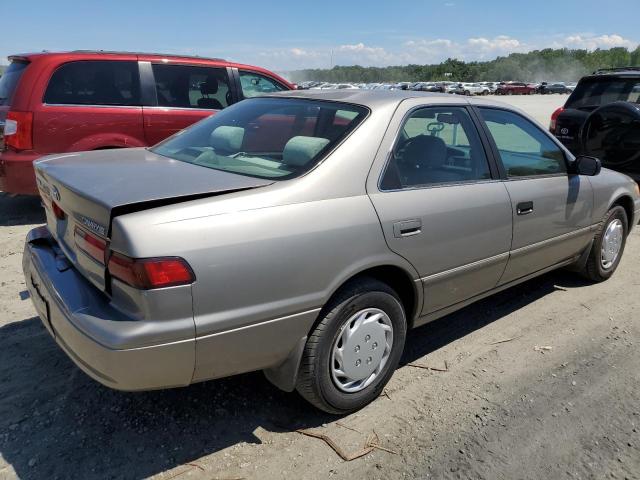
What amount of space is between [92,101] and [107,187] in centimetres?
421

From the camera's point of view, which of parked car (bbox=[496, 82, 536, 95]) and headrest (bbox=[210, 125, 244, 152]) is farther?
parked car (bbox=[496, 82, 536, 95])

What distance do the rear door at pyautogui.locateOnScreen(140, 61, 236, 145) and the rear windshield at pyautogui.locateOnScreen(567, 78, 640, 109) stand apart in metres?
5.27

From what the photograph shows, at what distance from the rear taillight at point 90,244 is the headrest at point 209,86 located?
481 centimetres

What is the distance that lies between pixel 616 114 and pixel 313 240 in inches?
210

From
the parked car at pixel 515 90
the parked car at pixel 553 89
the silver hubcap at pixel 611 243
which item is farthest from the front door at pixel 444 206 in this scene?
the parked car at pixel 553 89

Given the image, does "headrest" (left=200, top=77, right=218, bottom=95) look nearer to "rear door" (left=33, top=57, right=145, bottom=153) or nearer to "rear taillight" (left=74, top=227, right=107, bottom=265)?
"rear door" (left=33, top=57, right=145, bottom=153)

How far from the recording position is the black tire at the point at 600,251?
4.40 metres

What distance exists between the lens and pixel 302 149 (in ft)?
8.74

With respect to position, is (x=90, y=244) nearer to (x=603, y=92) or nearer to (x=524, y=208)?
(x=524, y=208)

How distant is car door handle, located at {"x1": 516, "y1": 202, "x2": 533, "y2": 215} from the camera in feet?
11.2

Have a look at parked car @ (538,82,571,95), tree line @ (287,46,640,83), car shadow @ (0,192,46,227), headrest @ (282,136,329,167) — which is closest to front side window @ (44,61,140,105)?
car shadow @ (0,192,46,227)

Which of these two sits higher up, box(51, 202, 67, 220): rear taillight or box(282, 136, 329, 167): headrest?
box(282, 136, 329, 167): headrest

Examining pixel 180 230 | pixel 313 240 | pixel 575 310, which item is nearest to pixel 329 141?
pixel 313 240

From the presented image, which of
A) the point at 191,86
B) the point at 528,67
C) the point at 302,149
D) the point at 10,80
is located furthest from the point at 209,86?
the point at 528,67
